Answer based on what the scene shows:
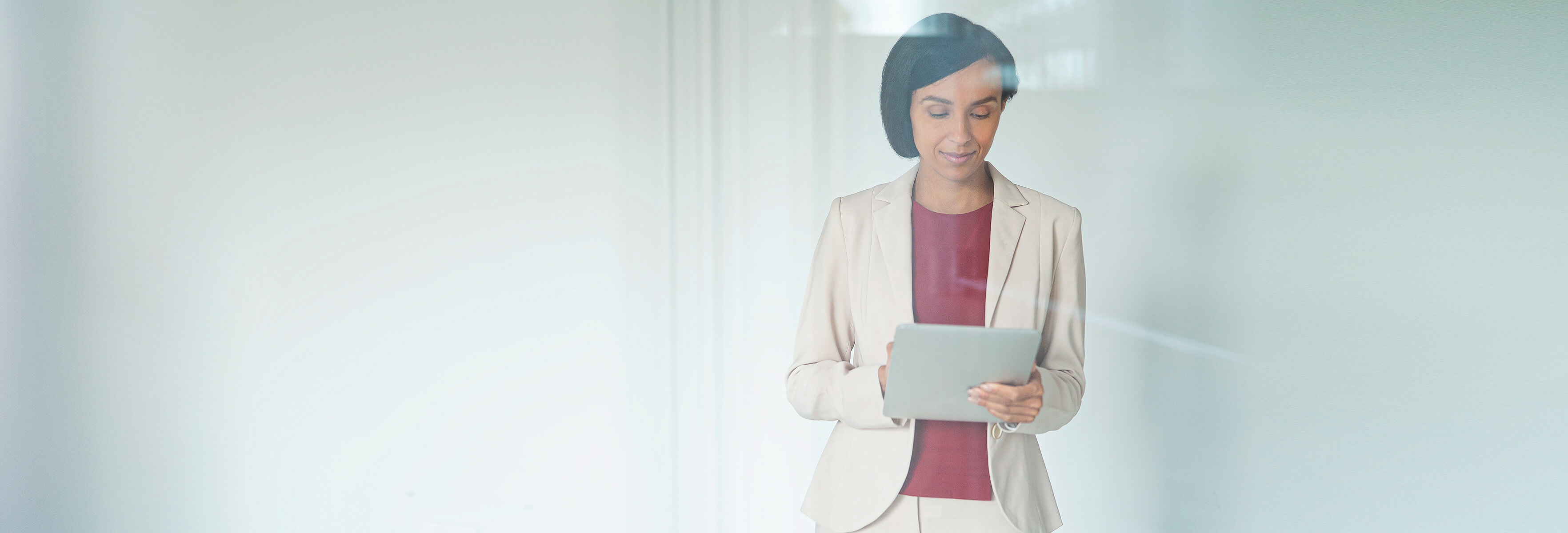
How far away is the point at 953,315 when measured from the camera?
1256mm

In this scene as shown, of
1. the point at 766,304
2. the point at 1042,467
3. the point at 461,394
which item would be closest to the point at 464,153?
the point at 461,394

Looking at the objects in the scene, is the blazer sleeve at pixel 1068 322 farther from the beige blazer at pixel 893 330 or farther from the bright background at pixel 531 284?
the bright background at pixel 531 284

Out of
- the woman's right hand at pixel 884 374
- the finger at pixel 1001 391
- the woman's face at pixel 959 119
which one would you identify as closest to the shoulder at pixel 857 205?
the woman's face at pixel 959 119

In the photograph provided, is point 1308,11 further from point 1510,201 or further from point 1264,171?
point 1510,201

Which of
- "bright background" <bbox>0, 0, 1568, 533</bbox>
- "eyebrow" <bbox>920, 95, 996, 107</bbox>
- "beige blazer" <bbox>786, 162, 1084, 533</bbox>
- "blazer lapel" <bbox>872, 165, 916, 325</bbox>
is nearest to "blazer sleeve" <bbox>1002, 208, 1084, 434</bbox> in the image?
"beige blazer" <bbox>786, 162, 1084, 533</bbox>

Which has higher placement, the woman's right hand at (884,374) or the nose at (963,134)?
the nose at (963,134)

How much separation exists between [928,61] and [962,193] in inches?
7.8

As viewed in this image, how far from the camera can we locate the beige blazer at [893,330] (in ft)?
4.14

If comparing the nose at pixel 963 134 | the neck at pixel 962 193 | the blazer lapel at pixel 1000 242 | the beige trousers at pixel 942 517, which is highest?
the nose at pixel 963 134

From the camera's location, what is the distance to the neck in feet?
4.21

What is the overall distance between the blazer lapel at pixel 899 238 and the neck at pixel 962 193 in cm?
4

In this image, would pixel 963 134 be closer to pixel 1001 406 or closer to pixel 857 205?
pixel 857 205

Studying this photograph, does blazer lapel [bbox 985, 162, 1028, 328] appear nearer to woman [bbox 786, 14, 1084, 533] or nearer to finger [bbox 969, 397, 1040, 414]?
woman [bbox 786, 14, 1084, 533]

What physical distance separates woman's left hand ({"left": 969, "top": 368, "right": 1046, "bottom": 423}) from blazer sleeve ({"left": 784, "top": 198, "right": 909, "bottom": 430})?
0.19 metres
